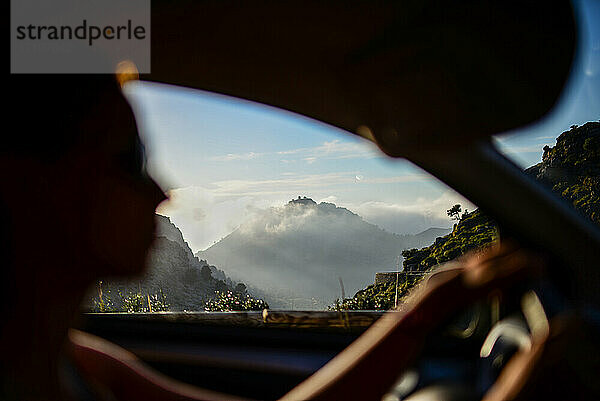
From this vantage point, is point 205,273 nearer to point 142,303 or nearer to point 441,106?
point 142,303

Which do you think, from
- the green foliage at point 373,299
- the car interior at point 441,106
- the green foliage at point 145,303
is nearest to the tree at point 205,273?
the green foliage at point 145,303

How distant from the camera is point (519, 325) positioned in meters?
1.53

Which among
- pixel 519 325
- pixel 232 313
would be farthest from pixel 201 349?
pixel 519 325

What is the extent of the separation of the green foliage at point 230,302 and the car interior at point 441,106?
2.63 metres

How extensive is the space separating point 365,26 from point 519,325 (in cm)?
91

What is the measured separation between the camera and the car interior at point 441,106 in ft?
3.32

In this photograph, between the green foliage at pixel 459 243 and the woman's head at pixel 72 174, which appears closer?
the woman's head at pixel 72 174

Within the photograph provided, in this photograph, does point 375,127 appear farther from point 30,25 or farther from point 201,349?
point 201,349

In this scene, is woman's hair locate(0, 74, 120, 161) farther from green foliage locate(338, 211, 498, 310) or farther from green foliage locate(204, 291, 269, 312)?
green foliage locate(204, 291, 269, 312)

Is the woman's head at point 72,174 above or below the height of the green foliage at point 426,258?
below

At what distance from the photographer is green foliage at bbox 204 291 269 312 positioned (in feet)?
14.6

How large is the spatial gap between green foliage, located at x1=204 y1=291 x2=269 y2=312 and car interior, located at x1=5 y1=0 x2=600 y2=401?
2.63 meters

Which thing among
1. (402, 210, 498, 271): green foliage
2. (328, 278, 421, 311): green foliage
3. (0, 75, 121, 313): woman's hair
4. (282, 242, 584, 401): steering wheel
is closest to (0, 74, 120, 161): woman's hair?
(0, 75, 121, 313): woman's hair

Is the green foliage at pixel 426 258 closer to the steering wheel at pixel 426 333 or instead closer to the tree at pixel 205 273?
the steering wheel at pixel 426 333
